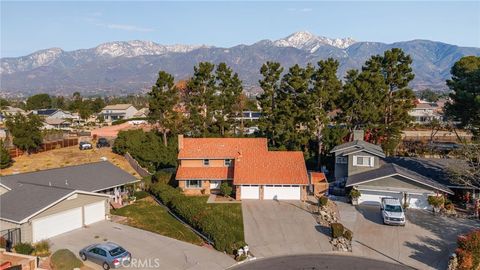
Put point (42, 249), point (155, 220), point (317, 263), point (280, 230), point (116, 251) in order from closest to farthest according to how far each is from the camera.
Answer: point (116, 251), point (317, 263), point (42, 249), point (280, 230), point (155, 220)

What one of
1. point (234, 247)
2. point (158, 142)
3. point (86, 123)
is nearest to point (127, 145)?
point (158, 142)

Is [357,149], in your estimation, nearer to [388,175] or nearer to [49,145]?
[388,175]

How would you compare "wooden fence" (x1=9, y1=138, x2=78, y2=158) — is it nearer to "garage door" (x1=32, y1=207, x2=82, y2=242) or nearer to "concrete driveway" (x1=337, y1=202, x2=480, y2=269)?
"garage door" (x1=32, y1=207, x2=82, y2=242)

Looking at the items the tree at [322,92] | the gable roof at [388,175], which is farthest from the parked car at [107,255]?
the tree at [322,92]

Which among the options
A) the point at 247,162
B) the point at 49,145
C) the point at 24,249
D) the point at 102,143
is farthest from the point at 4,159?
the point at 247,162

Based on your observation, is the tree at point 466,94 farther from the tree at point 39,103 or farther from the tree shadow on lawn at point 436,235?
the tree at point 39,103

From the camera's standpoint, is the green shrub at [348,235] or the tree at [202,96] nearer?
the green shrub at [348,235]

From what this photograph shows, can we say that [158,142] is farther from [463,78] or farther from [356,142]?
[463,78]
